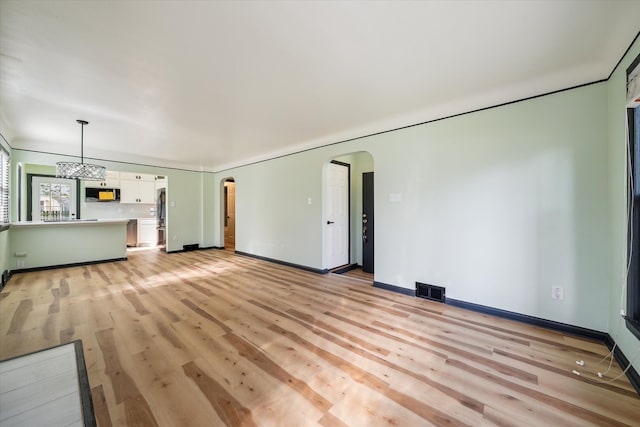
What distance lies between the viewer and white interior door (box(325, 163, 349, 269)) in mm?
4762

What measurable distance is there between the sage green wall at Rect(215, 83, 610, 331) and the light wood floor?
39 centimetres

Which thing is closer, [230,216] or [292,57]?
[292,57]

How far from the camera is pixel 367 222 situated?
474 centimetres

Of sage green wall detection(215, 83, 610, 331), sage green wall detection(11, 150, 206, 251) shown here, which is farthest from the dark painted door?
sage green wall detection(11, 150, 206, 251)

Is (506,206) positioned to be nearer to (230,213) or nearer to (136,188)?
(230,213)

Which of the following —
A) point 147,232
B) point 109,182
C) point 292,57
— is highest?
point 292,57

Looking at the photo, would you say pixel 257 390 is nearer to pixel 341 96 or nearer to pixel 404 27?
pixel 404 27

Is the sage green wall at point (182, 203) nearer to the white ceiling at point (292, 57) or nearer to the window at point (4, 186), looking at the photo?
the window at point (4, 186)

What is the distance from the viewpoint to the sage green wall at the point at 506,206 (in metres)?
2.30

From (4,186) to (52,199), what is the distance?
2.86m

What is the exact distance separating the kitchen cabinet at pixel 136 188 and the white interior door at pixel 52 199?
1.22 meters

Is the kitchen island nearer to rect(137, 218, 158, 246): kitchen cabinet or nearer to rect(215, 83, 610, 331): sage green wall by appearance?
rect(137, 218, 158, 246): kitchen cabinet

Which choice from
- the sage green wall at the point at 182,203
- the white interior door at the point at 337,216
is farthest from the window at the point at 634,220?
the sage green wall at the point at 182,203

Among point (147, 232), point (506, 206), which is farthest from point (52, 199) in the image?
point (506, 206)
